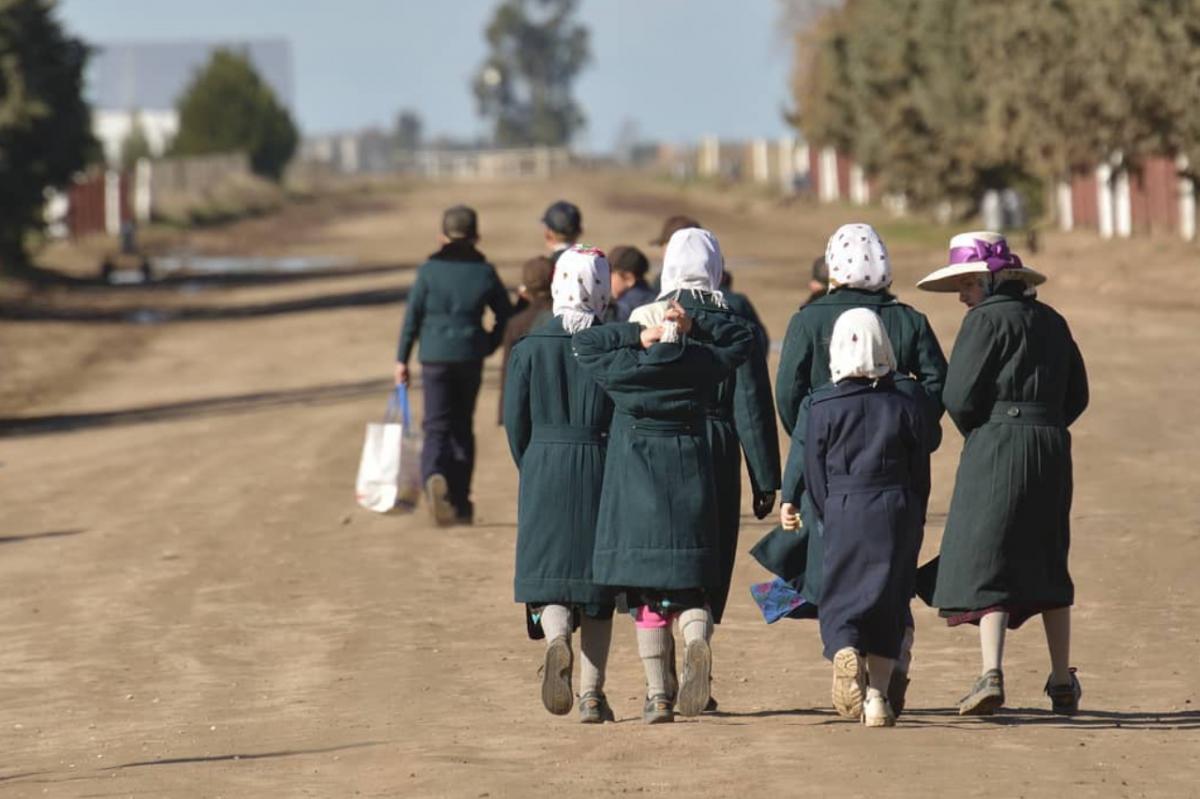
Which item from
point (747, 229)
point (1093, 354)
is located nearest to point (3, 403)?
point (1093, 354)

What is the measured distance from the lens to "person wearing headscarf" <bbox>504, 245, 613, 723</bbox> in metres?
9.15

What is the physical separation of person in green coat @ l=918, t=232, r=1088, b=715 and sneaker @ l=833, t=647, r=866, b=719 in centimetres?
60

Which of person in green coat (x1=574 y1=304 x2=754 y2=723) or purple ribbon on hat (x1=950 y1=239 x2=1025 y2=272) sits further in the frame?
purple ribbon on hat (x1=950 y1=239 x2=1025 y2=272)

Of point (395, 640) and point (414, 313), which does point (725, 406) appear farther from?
point (414, 313)

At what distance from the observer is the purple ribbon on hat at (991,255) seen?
9.26 meters

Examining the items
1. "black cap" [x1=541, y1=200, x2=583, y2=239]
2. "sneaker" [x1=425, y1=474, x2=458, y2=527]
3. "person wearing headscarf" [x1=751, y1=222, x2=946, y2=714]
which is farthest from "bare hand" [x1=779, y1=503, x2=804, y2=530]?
"sneaker" [x1=425, y1=474, x2=458, y2=527]

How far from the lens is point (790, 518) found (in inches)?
357

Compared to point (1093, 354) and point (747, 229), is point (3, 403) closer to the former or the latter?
point (1093, 354)

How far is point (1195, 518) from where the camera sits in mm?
14734

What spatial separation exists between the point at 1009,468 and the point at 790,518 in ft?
2.60

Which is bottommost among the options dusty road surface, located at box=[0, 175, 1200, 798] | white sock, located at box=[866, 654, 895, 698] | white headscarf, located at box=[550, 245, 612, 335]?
dusty road surface, located at box=[0, 175, 1200, 798]

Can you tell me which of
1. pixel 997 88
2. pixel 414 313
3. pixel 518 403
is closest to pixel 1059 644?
pixel 518 403

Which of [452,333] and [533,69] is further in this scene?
[533,69]

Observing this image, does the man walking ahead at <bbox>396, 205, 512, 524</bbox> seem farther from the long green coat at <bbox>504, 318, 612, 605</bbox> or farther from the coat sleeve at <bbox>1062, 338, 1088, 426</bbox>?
the coat sleeve at <bbox>1062, 338, 1088, 426</bbox>
